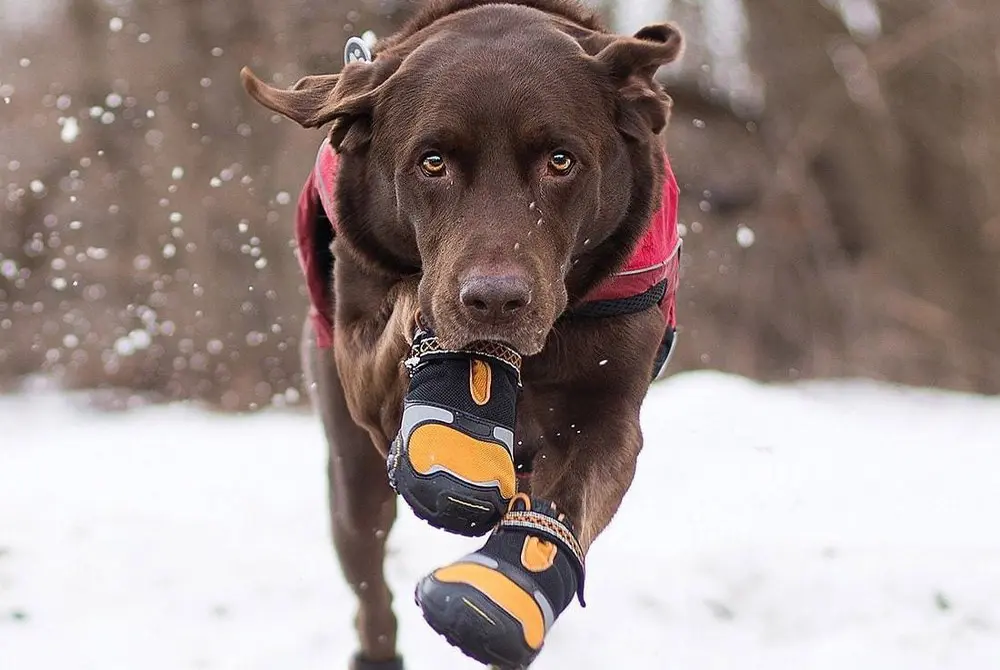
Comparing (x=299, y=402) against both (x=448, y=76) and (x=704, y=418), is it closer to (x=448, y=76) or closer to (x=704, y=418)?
(x=704, y=418)

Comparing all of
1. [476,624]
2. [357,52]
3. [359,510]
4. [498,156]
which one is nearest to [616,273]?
[498,156]

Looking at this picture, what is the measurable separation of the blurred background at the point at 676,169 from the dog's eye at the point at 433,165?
20.5ft

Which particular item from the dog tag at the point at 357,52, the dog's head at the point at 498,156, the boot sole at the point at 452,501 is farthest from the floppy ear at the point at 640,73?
the boot sole at the point at 452,501

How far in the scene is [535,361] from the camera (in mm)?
2725

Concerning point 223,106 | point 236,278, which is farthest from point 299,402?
point 223,106

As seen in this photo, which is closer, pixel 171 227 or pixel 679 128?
pixel 171 227

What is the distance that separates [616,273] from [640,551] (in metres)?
2.18

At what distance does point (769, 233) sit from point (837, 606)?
6949 mm

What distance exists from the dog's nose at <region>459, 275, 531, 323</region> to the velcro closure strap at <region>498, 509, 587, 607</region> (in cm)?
38

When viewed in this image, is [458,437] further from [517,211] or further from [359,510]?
[359,510]

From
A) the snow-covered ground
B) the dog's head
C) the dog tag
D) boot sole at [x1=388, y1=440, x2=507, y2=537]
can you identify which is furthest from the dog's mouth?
the snow-covered ground

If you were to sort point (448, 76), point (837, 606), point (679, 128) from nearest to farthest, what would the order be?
point (448, 76), point (837, 606), point (679, 128)

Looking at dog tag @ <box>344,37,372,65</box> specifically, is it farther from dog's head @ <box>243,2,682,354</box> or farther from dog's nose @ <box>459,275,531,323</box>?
dog's nose @ <box>459,275,531,323</box>

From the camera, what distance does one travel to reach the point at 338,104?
2686 millimetres
